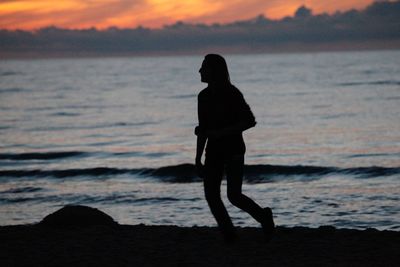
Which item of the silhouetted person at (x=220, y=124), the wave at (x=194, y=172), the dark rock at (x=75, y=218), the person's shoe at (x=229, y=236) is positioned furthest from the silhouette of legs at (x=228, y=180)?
the wave at (x=194, y=172)

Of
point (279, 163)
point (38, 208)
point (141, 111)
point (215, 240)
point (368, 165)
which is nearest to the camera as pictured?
point (215, 240)

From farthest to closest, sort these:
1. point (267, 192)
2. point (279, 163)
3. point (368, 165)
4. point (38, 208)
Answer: point (279, 163) < point (368, 165) < point (267, 192) < point (38, 208)

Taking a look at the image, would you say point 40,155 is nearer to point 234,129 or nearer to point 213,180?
point 213,180

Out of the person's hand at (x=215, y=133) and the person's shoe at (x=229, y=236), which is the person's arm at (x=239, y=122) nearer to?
the person's hand at (x=215, y=133)

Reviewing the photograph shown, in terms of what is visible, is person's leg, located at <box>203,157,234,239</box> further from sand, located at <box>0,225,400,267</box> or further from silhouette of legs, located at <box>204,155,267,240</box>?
sand, located at <box>0,225,400,267</box>

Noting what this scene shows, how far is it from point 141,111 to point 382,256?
38467 millimetres

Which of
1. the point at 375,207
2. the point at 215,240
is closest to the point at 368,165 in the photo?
the point at 375,207

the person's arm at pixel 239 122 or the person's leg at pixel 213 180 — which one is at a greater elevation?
the person's arm at pixel 239 122

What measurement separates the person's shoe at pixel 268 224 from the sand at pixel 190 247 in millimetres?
131

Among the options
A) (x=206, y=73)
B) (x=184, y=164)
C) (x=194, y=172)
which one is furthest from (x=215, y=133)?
(x=184, y=164)

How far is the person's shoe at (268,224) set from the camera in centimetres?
718

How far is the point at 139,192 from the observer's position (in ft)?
52.4

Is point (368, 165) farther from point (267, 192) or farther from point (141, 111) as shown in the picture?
point (141, 111)

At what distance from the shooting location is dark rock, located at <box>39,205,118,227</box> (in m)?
9.06
